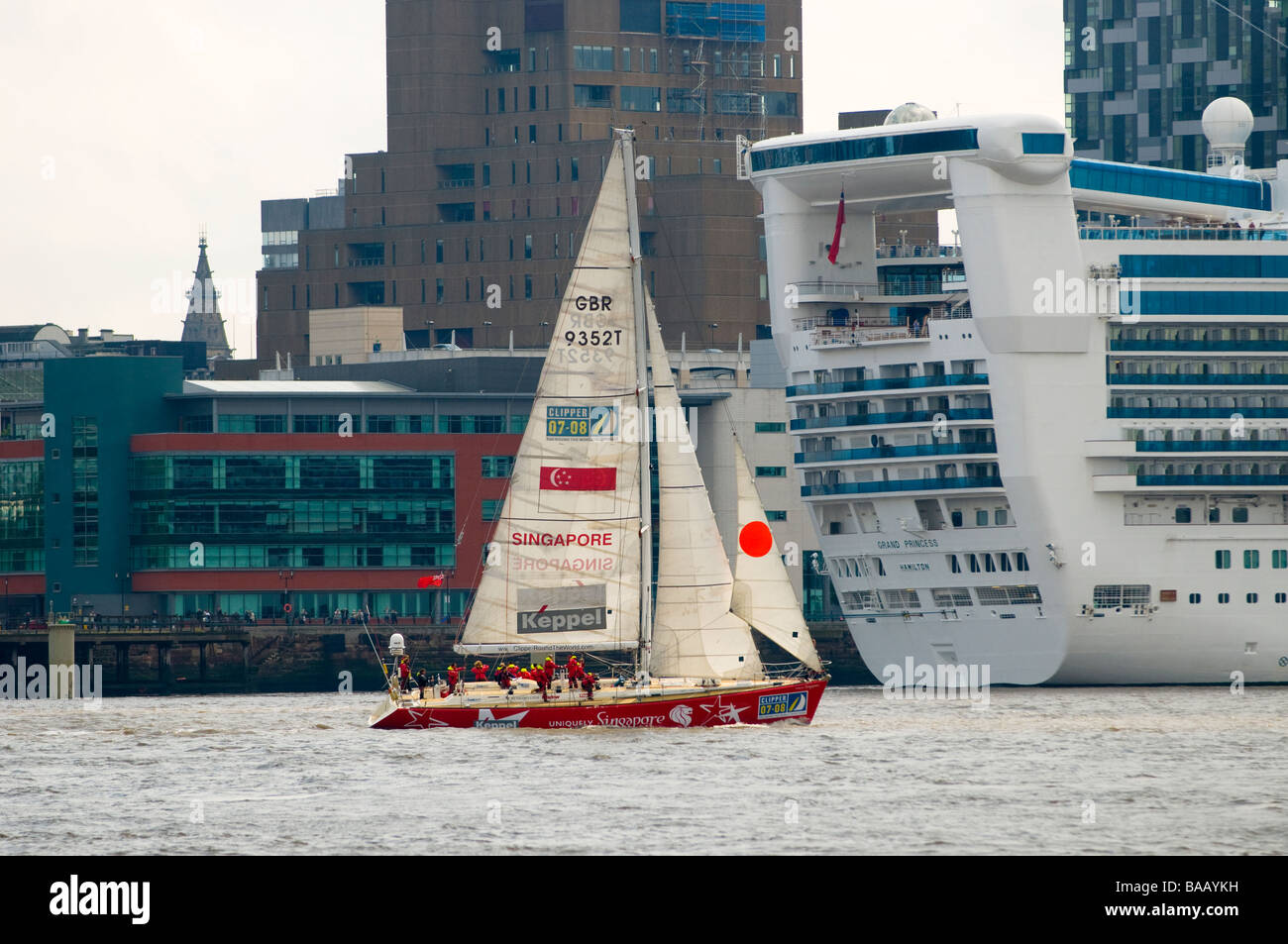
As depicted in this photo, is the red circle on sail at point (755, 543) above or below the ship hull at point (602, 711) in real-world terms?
above

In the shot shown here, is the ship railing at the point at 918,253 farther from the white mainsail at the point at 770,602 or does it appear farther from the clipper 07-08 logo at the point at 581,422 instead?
the clipper 07-08 logo at the point at 581,422

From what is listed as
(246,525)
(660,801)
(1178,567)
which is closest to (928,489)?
(1178,567)

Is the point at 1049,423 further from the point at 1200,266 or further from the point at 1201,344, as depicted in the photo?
the point at 1200,266

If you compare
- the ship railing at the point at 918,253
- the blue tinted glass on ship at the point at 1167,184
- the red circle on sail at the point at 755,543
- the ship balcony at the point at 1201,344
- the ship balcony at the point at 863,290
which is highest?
the blue tinted glass on ship at the point at 1167,184

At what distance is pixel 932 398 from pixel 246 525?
47840 millimetres

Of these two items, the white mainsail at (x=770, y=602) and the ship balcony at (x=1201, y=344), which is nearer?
the white mainsail at (x=770, y=602)

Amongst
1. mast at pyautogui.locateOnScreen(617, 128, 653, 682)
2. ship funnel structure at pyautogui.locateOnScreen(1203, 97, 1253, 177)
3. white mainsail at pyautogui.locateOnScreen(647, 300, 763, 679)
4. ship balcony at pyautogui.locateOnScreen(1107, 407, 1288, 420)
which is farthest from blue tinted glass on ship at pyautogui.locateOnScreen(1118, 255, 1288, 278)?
mast at pyautogui.locateOnScreen(617, 128, 653, 682)

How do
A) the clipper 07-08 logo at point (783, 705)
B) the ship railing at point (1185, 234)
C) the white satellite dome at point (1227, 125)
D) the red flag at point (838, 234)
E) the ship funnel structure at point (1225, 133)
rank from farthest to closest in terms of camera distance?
the white satellite dome at point (1227, 125)
the ship funnel structure at point (1225, 133)
the red flag at point (838, 234)
the ship railing at point (1185, 234)
the clipper 07-08 logo at point (783, 705)

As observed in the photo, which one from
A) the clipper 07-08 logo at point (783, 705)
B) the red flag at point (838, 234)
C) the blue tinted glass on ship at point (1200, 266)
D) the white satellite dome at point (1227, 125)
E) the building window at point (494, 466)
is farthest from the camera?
the building window at point (494, 466)

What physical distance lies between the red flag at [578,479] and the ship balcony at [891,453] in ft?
145

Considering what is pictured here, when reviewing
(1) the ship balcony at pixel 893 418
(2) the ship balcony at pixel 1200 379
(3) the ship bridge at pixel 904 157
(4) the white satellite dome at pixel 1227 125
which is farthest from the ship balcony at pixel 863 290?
(4) the white satellite dome at pixel 1227 125

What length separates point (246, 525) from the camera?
153 m

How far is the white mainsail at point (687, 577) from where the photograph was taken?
261 ft
